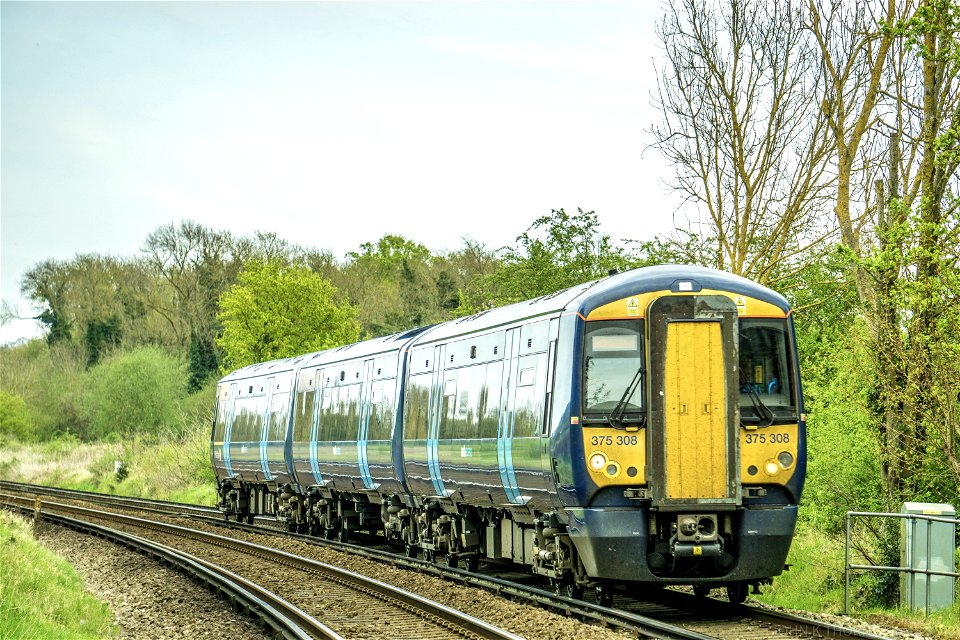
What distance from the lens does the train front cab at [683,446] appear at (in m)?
11.8

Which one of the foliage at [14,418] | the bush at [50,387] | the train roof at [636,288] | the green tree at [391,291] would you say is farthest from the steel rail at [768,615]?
the bush at [50,387]

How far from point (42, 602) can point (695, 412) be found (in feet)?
23.7

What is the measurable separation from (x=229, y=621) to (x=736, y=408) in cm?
614

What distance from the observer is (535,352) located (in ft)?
44.1

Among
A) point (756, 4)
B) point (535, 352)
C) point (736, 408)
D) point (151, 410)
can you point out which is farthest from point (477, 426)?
point (151, 410)

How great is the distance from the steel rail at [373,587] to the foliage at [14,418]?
143 ft

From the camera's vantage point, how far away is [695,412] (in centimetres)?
1187

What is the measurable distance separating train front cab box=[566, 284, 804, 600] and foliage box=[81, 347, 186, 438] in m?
54.9

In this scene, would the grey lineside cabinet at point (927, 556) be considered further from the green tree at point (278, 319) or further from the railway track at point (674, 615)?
the green tree at point (278, 319)

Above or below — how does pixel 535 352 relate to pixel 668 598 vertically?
above

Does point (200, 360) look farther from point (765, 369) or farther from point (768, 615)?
point (768, 615)

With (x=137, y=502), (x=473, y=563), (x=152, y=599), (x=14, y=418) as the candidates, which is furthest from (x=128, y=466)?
(x=473, y=563)

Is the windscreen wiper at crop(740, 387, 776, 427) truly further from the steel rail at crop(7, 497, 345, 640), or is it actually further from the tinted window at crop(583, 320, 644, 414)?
the steel rail at crop(7, 497, 345, 640)

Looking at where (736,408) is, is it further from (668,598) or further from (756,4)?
(756,4)
